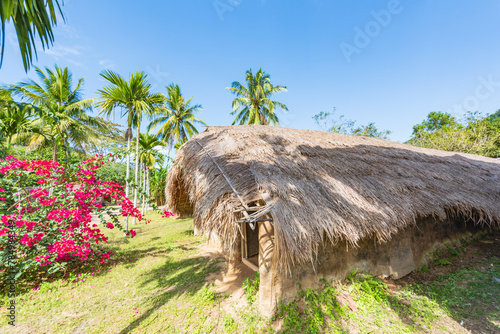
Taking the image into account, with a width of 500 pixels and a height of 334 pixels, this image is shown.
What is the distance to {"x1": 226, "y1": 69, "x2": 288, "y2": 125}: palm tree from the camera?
599 inches

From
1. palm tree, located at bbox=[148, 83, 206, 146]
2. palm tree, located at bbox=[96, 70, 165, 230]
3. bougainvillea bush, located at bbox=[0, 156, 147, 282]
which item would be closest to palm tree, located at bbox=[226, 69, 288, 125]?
palm tree, located at bbox=[148, 83, 206, 146]

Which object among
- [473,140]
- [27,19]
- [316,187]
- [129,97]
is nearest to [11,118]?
[129,97]

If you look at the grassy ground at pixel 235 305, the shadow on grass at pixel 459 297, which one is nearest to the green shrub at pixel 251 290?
the grassy ground at pixel 235 305

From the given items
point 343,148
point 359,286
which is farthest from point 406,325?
point 343,148

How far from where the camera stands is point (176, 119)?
13.9m

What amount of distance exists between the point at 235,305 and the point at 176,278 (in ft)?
→ 5.72

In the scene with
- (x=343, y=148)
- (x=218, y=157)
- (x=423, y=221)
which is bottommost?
(x=423, y=221)

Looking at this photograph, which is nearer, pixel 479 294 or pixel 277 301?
pixel 277 301

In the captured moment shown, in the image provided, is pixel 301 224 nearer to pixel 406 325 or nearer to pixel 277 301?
pixel 277 301

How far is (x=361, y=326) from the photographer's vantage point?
2812mm

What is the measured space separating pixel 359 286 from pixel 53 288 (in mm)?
5896

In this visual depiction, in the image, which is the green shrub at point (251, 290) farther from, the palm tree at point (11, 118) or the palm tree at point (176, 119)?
the palm tree at point (176, 119)

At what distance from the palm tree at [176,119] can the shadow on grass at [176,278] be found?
10.7m

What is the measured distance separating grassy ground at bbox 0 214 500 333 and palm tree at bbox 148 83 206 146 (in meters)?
11.0
